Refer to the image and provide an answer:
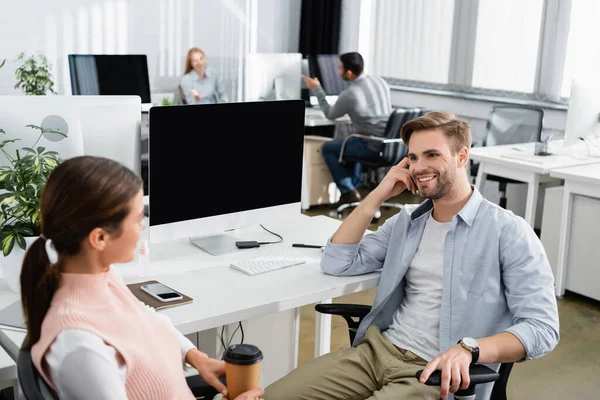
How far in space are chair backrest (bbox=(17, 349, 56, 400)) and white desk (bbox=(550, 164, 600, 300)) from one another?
11.4 ft

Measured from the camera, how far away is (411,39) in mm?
7297

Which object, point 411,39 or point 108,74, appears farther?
point 411,39

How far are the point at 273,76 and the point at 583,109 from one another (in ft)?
9.61

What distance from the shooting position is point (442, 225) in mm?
2275

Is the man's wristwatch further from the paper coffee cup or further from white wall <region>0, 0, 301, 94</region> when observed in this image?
white wall <region>0, 0, 301, 94</region>

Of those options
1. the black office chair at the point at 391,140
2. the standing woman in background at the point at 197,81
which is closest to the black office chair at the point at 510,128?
the black office chair at the point at 391,140

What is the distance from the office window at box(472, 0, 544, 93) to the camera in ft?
20.6

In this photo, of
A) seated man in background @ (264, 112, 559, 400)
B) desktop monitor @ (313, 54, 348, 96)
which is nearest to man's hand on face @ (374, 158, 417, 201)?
seated man in background @ (264, 112, 559, 400)

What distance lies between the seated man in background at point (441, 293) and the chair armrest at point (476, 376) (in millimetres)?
40

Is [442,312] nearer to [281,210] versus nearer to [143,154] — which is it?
[281,210]

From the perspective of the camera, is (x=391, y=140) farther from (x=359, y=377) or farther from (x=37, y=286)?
(x=37, y=286)

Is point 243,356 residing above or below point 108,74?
below

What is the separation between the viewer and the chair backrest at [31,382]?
4.32 feet

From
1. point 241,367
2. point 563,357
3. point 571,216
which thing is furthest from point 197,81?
point 241,367
